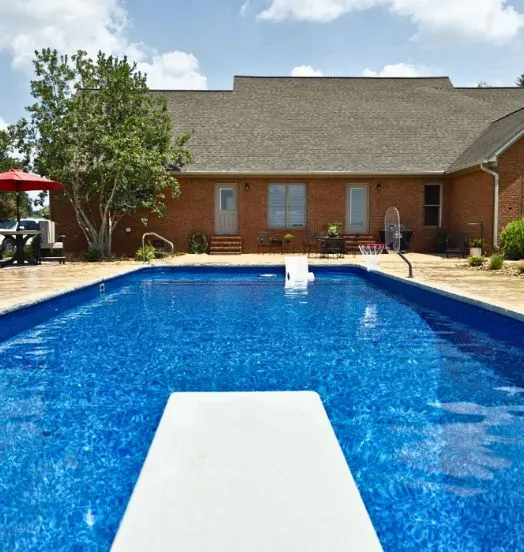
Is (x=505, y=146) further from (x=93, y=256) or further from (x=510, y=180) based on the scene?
(x=93, y=256)

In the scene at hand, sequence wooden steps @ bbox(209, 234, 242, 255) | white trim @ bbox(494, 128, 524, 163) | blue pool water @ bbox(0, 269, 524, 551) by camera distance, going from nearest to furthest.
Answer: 1. blue pool water @ bbox(0, 269, 524, 551)
2. white trim @ bbox(494, 128, 524, 163)
3. wooden steps @ bbox(209, 234, 242, 255)

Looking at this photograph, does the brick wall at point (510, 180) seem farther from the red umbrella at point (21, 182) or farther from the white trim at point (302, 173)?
the red umbrella at point (21, 182)

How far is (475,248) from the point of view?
60.0 feet

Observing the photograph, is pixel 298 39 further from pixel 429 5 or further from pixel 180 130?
pixel 429 5

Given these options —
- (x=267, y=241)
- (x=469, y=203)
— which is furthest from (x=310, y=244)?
(x=469, y=203)

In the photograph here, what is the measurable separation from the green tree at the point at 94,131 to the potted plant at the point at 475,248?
1042cm

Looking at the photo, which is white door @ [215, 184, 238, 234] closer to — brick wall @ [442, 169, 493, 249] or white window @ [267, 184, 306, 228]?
white window @ [267, 184, 306, 228]

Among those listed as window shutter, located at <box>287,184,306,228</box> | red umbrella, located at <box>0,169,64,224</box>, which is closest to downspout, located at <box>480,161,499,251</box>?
window shutter, located at <box>287,184,306,228</box>

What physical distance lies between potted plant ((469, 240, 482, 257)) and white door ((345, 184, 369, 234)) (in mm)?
4286

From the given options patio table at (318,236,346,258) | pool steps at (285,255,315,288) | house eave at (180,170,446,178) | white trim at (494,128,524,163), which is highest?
white trim at (494,128,524,163)

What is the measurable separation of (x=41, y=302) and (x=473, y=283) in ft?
25.3

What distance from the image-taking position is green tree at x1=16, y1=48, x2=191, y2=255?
17.4 metres

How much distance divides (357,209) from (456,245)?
392 cm

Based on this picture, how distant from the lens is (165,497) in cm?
211
